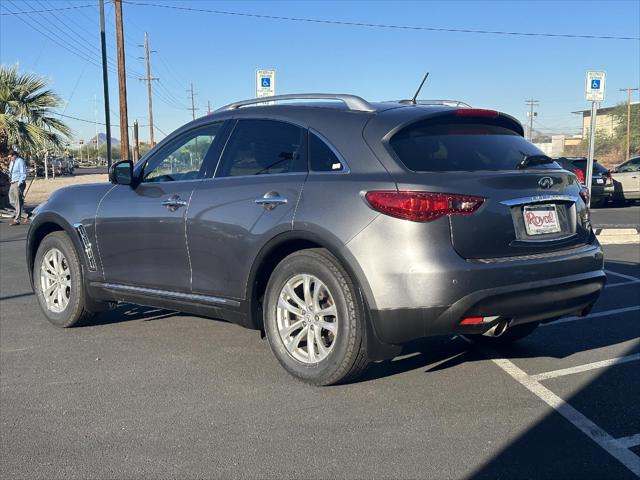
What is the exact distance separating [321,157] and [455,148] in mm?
835

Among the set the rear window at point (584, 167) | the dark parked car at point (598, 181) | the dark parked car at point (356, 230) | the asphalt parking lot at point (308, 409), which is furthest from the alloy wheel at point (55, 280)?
the rear window at point (584, 167)

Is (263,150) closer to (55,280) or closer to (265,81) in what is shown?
(55,280)

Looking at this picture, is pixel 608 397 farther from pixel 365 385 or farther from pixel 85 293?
pixel 85 293

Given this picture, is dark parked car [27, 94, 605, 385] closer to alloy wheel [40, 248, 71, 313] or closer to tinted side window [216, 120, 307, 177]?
tinted side window [216, 120, 307, 177]

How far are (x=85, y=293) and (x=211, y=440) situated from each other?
275cm

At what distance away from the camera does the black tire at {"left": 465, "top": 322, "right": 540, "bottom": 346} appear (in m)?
5.05

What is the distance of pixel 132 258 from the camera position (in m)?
5.35

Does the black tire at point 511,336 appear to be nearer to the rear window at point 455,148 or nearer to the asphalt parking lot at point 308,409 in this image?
the asphalt parking lot at point 308,409

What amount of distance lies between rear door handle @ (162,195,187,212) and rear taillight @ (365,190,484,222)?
173 cm

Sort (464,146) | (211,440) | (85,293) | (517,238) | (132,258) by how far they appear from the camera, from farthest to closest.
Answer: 1. (85,293)
2. (132,258)
3. (464,146)
4. (517,238)
5. (211,440)

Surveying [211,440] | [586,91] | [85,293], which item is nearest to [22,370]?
[85,293]

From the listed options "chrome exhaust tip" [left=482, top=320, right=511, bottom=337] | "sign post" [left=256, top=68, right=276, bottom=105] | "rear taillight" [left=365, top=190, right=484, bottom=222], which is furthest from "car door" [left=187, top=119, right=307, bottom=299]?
"sign post" [left=256, top=68, right=276, bottom=105]

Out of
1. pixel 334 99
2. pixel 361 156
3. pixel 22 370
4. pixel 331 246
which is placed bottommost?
pixel 22 370

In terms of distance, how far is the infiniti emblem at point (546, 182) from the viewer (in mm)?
4137
